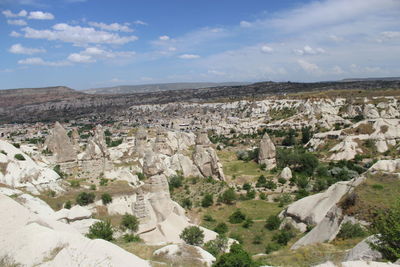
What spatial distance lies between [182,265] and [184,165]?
2370cm

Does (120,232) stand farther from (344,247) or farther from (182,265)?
(344,247)

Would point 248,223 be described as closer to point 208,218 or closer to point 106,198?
point 208,218

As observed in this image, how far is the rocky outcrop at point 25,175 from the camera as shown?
1939 centimetres

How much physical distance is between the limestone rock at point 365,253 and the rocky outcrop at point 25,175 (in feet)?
53.6

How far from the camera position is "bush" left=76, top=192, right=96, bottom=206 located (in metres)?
18.6

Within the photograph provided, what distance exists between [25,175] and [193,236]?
11.8 m

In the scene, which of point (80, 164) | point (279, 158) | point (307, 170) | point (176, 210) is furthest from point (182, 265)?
point (279, 158)

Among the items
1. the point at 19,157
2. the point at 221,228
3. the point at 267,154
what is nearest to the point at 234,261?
the point at 221,228

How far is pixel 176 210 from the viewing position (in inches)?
741

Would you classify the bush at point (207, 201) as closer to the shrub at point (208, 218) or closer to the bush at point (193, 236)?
the shrub at point (208, 218)

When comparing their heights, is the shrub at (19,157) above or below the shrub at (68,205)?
above

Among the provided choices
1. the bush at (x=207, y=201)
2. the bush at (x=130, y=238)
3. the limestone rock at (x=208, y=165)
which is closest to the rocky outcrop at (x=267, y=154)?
the limestone rock at (x=208, y=165)

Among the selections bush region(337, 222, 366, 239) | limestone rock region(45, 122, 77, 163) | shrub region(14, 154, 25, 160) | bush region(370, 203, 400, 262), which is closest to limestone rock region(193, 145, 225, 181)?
limestone rock region(45, 122, 77, 163)

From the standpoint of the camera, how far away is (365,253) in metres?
9.70
